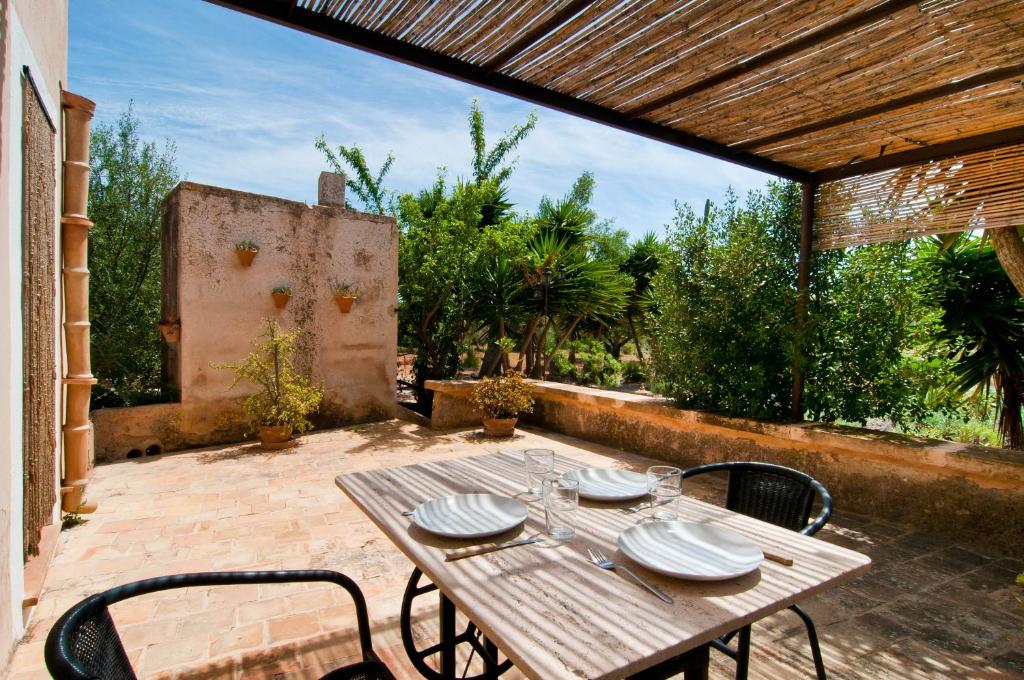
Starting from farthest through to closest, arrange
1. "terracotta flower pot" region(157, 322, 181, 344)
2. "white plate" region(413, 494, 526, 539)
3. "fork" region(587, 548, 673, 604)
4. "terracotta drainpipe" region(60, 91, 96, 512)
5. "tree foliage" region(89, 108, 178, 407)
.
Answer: "tree foliage" region(89, 108, 178, 407) → "terracotta flower pot" region(157, 322, 181, 344) → "terracotta drainpipe" region(60, 91, 96, 512) → "white plate" region(413, 494, 526, 539) → "fork" region(587, 548, 673, 604)

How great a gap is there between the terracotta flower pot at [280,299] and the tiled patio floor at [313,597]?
2.21m

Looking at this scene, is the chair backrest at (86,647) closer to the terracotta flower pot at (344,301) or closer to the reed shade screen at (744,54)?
the reed shade screen at (744,54)

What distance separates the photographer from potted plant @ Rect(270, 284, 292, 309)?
18.6ft

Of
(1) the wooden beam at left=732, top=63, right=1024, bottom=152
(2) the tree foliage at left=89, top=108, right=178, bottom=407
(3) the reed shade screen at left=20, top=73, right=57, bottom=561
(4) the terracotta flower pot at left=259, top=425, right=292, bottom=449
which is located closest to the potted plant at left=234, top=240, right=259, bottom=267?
(4) the terracotta flower pot at left=259, top=425, right=292, bottom=449

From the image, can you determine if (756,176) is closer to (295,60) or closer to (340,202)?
(340,202)

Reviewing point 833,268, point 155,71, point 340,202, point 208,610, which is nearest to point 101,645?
point 208,610

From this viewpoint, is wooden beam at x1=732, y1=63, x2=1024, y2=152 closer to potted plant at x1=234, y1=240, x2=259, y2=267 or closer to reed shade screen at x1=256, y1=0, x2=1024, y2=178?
reed shade screen at x1=256, y1=0, x2=1024, y2=178

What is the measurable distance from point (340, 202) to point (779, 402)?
5058 mm

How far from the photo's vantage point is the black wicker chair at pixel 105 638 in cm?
82

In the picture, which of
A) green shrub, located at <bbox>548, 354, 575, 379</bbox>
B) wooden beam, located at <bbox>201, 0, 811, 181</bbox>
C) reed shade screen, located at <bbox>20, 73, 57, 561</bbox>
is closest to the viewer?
wooden beam, located at <bbox>201, 0, 811, 181</bbox>

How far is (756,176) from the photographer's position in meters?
4.11

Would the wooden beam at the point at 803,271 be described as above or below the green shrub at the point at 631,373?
above

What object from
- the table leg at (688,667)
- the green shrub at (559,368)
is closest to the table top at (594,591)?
the table leg at (688,667)

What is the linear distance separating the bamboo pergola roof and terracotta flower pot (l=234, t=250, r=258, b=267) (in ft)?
12.8
